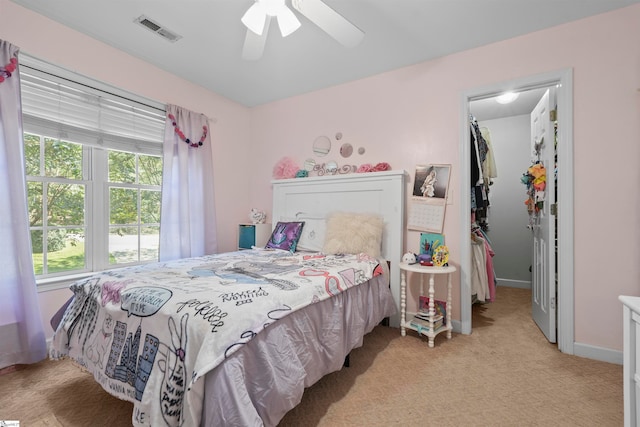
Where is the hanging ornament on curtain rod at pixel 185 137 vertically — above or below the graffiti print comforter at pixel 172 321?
above

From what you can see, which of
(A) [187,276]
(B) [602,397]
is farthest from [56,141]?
(B) [602,397]

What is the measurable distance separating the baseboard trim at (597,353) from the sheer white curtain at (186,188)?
3.41 m

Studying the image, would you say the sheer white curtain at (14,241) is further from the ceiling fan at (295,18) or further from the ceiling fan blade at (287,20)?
the ceiling fan blade at (287,20)

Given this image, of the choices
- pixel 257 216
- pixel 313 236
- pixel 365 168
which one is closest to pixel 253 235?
pixel 257 216

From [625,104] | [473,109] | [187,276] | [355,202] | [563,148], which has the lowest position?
[187,276]

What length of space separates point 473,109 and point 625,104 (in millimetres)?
1985

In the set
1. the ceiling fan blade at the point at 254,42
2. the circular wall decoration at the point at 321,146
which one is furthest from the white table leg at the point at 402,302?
the ceiling fan blade at the point at 254,42

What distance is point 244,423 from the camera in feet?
3.28

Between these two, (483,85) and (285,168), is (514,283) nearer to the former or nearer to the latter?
(483,85)

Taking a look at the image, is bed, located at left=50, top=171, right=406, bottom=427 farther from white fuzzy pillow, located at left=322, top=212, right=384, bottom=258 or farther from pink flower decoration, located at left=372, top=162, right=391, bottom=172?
pink flower decoration, located at left=372, top=162, right=391, bottom=172

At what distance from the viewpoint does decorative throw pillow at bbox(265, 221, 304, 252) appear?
2859 millimetres

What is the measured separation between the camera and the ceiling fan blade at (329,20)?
160cm

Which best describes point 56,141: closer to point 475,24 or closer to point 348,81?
point 348,81

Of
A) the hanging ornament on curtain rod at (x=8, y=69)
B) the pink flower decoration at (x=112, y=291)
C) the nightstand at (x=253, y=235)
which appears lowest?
the pink flower decoration at (x=112, y=291)
